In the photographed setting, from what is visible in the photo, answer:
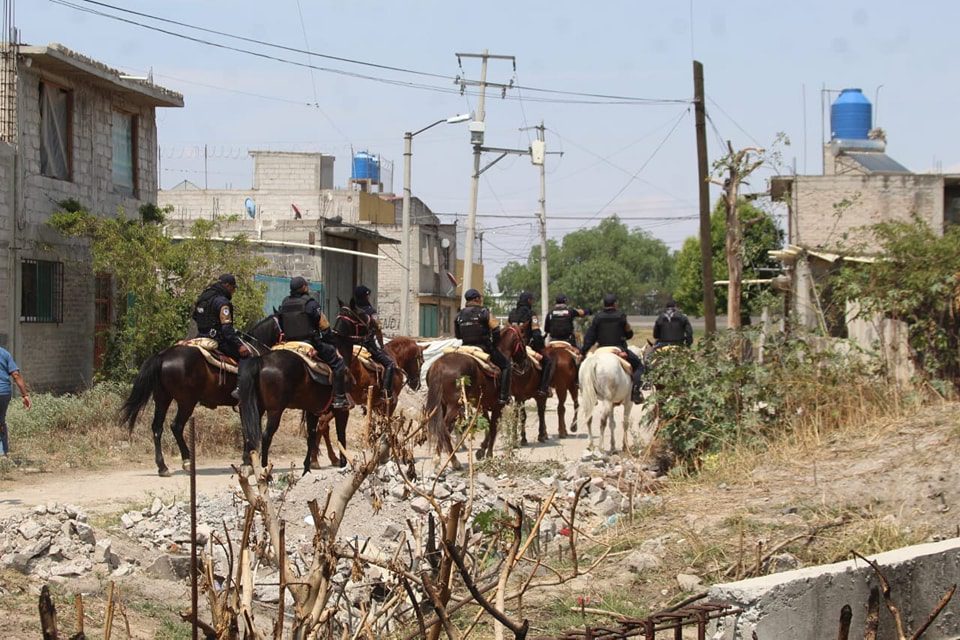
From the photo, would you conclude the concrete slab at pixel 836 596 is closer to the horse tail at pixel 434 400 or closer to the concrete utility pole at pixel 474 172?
the horse tail at pixel 434 400

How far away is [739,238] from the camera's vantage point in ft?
75.4

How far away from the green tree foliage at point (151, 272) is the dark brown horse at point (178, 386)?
4.90m

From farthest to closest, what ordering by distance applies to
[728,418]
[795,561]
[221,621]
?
[728,418]
[795,561]
[221,621]

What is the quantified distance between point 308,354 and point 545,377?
5.92 m

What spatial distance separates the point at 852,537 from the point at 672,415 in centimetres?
584

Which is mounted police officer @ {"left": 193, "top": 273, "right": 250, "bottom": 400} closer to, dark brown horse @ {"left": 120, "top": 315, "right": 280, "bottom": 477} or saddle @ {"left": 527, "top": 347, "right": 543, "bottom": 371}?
dark brown horse @ {"left": 120, "top": 315, "right": 280, "bottom": 477}

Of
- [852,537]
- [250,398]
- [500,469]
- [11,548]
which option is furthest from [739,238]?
[11,548]

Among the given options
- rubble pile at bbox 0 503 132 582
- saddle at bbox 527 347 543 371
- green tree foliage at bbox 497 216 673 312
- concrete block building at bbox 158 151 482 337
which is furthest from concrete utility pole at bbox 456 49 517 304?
green tree foliage at bbox 497 216 673 312

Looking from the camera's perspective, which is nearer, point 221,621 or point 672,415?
point 221,621

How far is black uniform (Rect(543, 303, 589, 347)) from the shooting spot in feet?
74.2

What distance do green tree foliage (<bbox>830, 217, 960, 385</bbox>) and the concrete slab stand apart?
801 centimetres

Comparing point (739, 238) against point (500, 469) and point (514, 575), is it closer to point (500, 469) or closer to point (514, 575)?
point (500, 469)

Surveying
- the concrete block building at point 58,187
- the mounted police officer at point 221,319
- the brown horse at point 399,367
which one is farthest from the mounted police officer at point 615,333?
the concrete block building at point 58,187

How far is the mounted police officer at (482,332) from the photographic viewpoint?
17.8 meters
